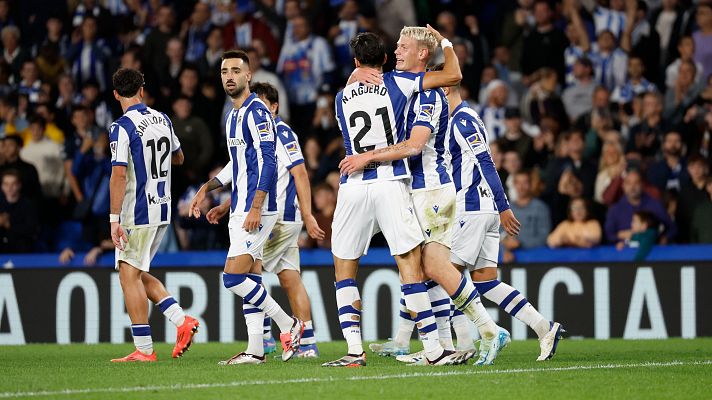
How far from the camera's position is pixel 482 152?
9727 millimetres

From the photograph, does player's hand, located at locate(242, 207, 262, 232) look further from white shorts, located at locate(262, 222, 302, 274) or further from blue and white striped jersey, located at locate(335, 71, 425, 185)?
white shorts, located at locate(262, 222, 302, 274)

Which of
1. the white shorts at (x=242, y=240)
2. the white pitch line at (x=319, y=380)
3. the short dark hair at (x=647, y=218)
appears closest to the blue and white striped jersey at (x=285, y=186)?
the white shorts at (x=242, y=240)

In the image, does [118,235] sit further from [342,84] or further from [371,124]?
[342,84]

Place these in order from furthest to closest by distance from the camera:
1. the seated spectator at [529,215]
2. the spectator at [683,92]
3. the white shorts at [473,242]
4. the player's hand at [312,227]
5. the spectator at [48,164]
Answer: the spectator at [48,164], the spectator at [683,92], the seated spectator at [529,215], the white shorts at [473,242], the player's hand at [312,227]

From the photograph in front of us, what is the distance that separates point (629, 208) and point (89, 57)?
8.37m

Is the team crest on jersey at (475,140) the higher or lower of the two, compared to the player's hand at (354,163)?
higher

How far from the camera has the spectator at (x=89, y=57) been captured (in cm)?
1825

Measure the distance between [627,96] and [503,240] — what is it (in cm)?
331

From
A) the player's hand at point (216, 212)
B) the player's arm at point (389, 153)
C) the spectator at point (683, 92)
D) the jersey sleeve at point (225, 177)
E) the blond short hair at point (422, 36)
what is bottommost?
the player's hand at point (216, 212)

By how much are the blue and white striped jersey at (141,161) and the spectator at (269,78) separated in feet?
21.5

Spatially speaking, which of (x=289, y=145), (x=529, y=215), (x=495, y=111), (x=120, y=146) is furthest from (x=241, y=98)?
(x=495, y=111)

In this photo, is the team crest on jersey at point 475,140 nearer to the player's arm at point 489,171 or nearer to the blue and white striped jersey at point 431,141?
the player's arm at point 489,171

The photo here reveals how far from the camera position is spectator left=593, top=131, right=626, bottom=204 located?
1496cm

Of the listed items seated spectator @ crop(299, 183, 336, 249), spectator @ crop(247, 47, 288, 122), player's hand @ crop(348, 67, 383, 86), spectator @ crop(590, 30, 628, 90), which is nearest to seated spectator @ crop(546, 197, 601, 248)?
seated spectator @ crop(299, 183, 336, 249)
